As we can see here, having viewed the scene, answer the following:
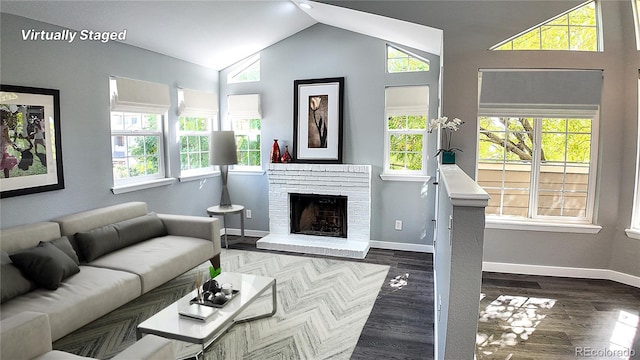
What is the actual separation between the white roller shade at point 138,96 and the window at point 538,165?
359 cm

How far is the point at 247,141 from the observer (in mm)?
5629

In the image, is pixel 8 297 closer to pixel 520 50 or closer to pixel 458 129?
pixel 458 129

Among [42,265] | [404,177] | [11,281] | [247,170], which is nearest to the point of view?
[11,281]

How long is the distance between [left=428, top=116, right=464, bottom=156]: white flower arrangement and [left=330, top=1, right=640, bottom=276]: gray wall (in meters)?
0.08

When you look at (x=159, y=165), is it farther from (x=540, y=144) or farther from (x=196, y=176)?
(x=540, y=144)

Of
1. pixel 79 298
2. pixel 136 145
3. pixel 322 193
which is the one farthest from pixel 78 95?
pixel 322 193

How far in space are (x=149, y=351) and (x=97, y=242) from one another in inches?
74.4

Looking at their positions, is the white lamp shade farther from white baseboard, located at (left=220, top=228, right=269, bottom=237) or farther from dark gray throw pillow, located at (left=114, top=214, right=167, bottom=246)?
dark gray throw pillow, located at (left=114, top=214, right=167, bottom=246)

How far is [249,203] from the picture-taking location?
562cm

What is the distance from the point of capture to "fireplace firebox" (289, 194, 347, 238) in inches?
201

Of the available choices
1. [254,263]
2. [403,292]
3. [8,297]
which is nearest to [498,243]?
[403,292]

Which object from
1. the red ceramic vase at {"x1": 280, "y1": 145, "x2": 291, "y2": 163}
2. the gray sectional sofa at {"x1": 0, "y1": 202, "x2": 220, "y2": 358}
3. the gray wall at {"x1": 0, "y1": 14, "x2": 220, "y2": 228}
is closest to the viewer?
the gray sectional sofa at {"x1": 0, "y1": 202, "x2": 220, "y2": 358}

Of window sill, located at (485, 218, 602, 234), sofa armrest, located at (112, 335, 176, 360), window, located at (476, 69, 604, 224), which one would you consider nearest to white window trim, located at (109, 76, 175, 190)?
sofa armrest, located at (112, 335, 176, 360)

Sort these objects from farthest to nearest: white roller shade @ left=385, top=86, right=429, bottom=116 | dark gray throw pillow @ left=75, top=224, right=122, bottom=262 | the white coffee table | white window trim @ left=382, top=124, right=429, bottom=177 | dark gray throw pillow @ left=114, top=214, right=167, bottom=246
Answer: white window trim @ left=382, top=124, right=429, bottom=177 → white roller shade @ left=385, top=86, right=429, bottom=116 → dark gray throw pillow @ left=114, top=214, right=167, bottom=246 → dark gray throw pillow @ left=75, top=224, right=122, bottom=262 → the white coffee table
